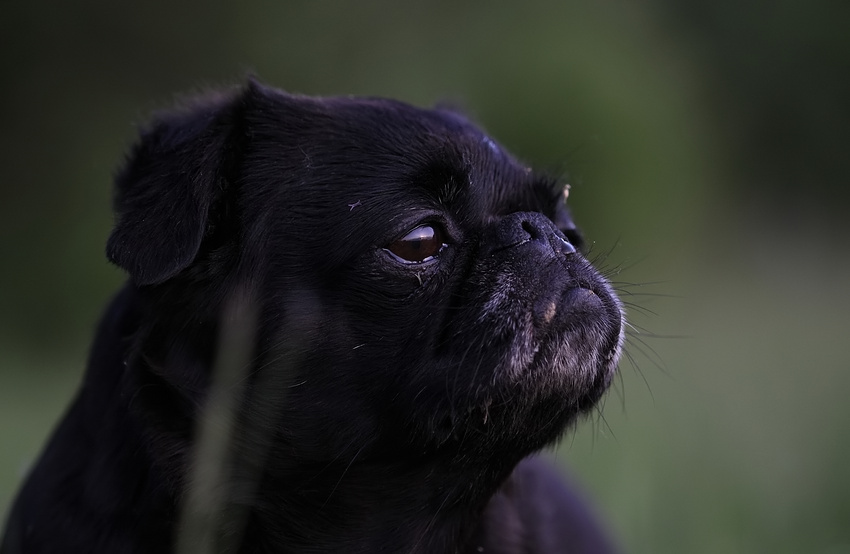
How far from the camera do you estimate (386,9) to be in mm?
13969

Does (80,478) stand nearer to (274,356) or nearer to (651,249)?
(274,356)

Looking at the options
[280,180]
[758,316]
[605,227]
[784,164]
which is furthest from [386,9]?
[280,180]

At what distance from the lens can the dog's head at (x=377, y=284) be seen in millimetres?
2664

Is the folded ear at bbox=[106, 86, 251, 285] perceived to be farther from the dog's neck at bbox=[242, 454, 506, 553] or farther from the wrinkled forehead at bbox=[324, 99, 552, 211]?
the dog's neck at bbox=[242, 454, 506, 553]

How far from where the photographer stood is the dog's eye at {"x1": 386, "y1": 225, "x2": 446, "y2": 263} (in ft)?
8.93

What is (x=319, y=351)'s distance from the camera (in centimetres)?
269

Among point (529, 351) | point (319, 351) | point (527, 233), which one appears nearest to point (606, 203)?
point (527, 233)

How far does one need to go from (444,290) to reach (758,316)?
8386mm

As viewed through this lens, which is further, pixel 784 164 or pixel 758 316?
pixel 784 164

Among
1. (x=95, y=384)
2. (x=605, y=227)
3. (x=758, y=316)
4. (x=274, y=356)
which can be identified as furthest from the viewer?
(x=605, y=227)

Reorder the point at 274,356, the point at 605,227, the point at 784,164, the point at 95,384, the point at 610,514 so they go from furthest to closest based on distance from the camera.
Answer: the point at 784,164, the point at 605,227, the point at 610,514, the point at 95,384, the point at 274,356

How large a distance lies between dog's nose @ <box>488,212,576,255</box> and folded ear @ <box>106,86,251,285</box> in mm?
890

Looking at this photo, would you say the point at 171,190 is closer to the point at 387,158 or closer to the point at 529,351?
the point at 387,158

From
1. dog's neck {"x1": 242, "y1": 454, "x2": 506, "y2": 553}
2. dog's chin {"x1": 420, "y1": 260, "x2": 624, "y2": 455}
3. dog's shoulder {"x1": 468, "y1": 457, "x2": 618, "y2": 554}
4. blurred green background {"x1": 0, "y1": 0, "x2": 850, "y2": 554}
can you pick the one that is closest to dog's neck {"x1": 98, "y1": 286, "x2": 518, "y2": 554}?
dog's neck {"x1": 242, "y1": 454, "x2": 506, "y2": 553}
